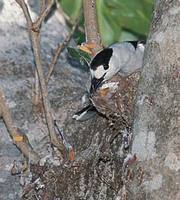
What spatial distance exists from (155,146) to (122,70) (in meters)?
0.93

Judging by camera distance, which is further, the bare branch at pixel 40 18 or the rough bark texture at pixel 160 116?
the bare branch at pixel 40 18

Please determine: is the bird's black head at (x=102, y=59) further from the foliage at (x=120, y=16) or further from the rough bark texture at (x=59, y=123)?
the foliage at (x=120, y=16)

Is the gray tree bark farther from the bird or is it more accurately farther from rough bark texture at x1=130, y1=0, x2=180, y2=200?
the bird

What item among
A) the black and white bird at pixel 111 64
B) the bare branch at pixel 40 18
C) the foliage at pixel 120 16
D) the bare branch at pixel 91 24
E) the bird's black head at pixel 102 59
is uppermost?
the bare branch at pixel 40 18

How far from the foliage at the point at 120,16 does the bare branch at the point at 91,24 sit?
951 millimetres

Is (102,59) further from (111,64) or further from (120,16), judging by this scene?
(120,16)

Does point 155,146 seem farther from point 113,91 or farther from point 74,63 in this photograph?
point 74,63

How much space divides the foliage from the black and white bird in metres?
0.81

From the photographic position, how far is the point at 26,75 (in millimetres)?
2562

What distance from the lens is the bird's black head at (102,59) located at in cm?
214

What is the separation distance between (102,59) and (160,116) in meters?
0.73

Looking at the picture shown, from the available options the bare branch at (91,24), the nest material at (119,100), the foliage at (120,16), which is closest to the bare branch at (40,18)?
the bare branch at (91,24)

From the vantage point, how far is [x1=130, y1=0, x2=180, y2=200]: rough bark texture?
1455 millimetres

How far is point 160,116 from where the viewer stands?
150 centimetres
